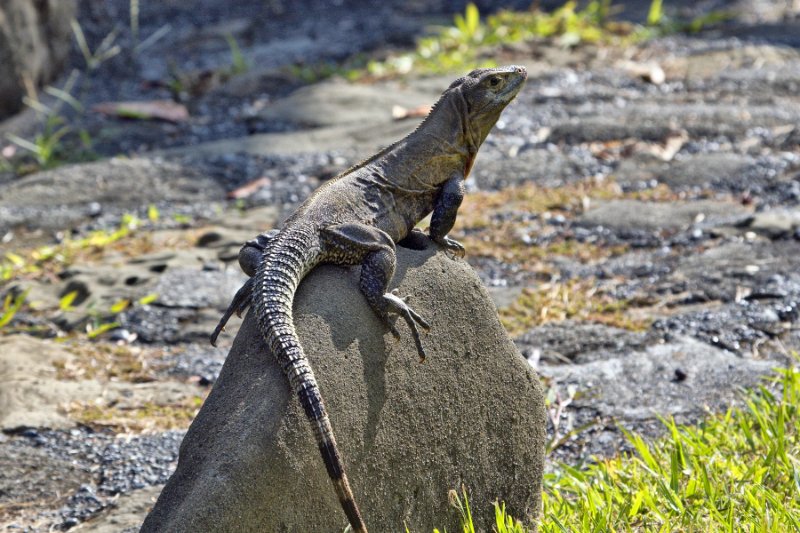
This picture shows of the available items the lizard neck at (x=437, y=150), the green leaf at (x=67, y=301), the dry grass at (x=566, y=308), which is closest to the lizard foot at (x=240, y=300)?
the lizard neck at (x=437, y=150)

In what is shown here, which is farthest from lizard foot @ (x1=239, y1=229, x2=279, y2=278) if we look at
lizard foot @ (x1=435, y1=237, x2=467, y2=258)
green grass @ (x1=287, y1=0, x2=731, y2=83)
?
green grass @ (x1=287, y1=0, x2=731, y2=83)

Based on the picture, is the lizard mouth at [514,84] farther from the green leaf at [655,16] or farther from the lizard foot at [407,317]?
the green leaf at [655,16]

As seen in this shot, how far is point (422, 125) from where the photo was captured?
14.2 ft

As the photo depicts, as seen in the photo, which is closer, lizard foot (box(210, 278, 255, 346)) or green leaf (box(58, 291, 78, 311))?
lizard foot (box(210, 278, 255, 346))

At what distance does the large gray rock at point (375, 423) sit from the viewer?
2984 millimetres

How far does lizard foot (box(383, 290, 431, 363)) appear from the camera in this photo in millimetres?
3422

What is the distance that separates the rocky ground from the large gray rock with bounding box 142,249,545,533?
0.96 metres

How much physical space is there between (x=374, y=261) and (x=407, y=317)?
0.23 m

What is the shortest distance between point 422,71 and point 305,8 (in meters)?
3.69

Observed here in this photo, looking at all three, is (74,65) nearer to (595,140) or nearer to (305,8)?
(305,8)

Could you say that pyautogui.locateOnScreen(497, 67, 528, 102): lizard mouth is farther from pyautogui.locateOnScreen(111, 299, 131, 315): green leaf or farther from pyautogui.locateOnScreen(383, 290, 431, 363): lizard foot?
pyautogui.locateOnScreen(111, 299, 131, 315): green leaf

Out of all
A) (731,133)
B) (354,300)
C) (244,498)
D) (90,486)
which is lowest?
(731,133)

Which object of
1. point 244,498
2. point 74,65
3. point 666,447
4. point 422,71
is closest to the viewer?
point 244,498

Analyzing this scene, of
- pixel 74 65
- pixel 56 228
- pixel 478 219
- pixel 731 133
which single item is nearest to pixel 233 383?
pixel 478 219
